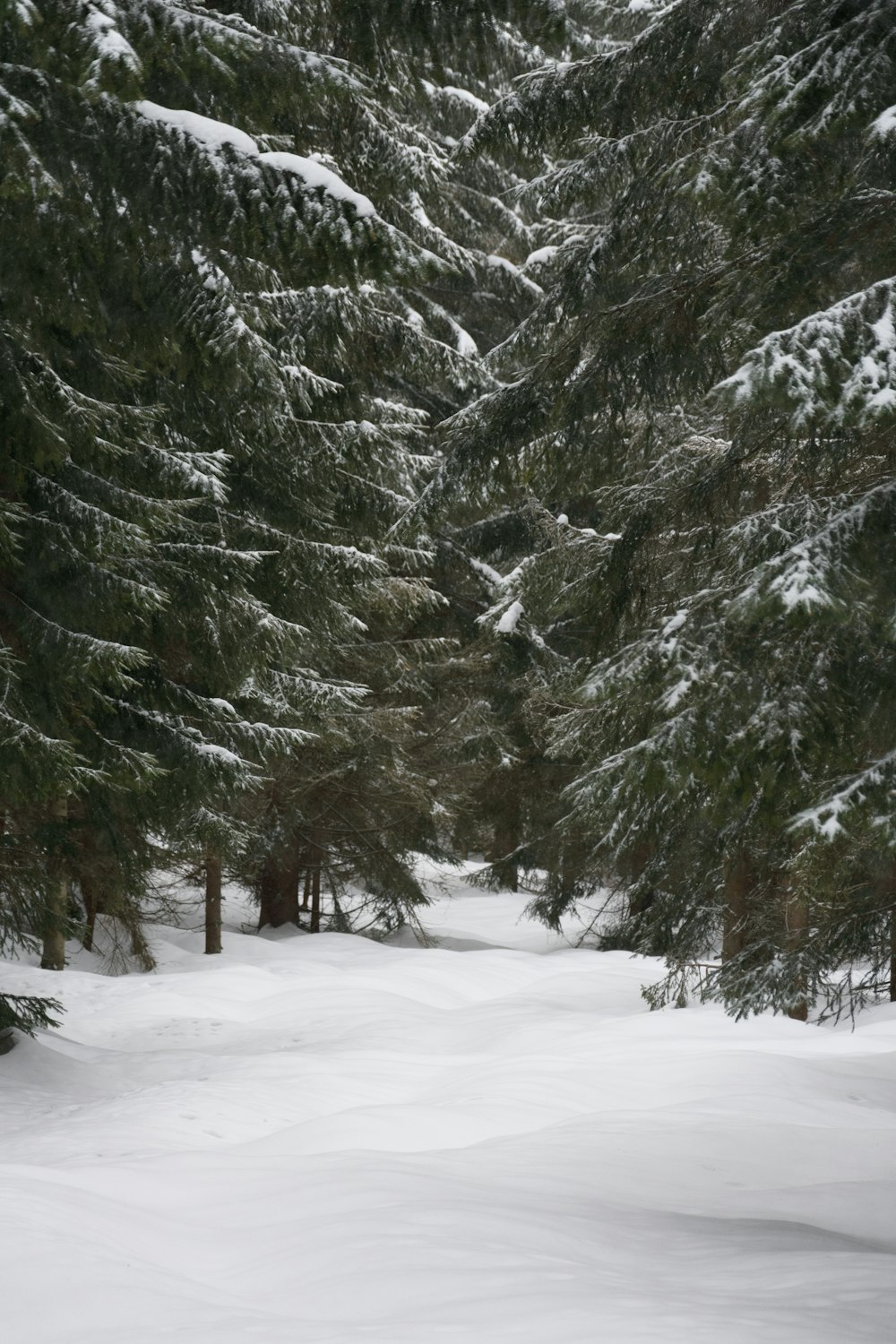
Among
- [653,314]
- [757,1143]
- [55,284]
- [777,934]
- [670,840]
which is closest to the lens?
[55,284]

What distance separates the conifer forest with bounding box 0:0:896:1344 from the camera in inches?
151

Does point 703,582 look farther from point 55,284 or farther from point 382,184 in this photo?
point 55,284

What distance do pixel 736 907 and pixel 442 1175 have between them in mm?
5643

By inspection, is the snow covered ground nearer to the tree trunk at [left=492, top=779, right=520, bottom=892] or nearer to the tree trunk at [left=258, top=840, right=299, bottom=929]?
the tree trunk at [left=492, top=779, right=520, bottom=892]

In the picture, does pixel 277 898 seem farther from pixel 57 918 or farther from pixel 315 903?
pixel 57 918

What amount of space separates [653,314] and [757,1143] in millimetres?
4489

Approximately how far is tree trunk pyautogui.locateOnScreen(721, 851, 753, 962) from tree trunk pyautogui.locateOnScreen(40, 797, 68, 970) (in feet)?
18.1

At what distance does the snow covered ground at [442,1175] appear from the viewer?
10.8 ft

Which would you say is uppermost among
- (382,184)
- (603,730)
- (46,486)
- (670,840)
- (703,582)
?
(382,184)

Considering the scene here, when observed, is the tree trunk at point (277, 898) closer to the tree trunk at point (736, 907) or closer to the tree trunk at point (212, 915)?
the tree trunk at point (212, 915)

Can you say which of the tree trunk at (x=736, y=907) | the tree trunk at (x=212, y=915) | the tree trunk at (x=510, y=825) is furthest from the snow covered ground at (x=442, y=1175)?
the tree trunk at (x=510, y=825)

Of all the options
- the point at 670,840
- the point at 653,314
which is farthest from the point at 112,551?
the point at 670,840

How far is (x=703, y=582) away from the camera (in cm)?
675

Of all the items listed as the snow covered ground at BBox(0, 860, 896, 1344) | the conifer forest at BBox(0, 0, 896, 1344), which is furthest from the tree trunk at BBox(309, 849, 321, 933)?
the conifer forest at BBox(0, 0, 896, 1344)
